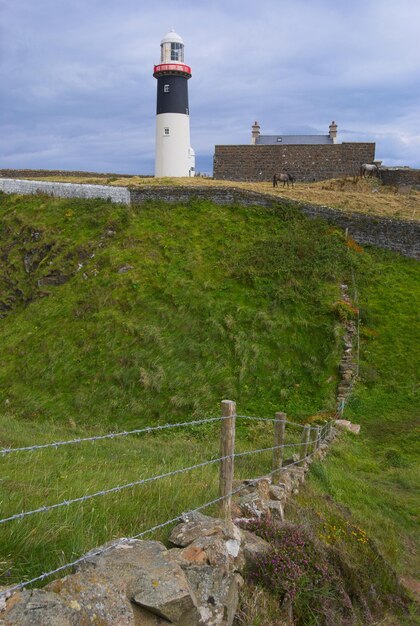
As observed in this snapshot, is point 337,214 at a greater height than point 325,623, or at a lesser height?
greater

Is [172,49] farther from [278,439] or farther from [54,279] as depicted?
[278,439]

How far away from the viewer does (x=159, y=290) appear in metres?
21.3

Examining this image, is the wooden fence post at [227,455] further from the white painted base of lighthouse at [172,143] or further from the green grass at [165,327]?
the white painted base of lighthouse at [172,143]

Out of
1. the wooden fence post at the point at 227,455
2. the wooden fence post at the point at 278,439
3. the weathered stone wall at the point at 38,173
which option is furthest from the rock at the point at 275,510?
the weathered stone wall at the point at 38,173

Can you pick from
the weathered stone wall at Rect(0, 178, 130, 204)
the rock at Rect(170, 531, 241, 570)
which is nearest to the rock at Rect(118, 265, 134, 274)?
the weathered stone wall at Rect(0, 178, 130, 204)

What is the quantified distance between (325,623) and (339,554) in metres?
1.25

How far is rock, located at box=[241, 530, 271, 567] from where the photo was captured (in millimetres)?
5230

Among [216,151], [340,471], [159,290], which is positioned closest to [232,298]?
[159,290]

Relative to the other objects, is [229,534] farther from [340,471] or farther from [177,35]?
[177,35]

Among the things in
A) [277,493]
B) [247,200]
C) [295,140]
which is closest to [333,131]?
[295,140]

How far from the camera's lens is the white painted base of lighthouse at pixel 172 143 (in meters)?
39.4

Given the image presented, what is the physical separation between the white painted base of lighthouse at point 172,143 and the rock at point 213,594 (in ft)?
125

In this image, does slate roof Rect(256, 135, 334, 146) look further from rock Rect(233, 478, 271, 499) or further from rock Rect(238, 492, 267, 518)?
rock Rect(238, 492, 267, 518)

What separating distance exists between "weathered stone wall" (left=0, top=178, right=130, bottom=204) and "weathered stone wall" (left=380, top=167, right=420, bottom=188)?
18.8m
